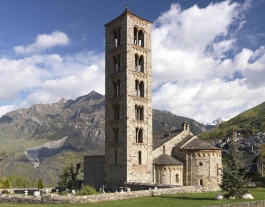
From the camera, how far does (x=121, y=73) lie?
4659cm

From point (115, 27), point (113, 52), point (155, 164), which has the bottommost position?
point (155, 164)

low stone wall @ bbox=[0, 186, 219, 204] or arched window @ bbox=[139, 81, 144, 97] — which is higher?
arched window @ bbox=[139, 81, 144, 97]

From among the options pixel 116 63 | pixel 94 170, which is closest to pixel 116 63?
pixel 116 63

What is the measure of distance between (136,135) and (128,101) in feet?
16.8

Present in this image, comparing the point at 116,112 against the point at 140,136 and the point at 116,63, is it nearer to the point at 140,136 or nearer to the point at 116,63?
the point at 140,136

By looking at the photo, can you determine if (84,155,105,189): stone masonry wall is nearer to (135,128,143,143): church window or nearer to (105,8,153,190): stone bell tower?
(105,8,153,190): stone bell tower

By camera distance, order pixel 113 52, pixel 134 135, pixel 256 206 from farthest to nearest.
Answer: pixel 113 52, pixel 134 135, pixel 256 206

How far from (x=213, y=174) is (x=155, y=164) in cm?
838

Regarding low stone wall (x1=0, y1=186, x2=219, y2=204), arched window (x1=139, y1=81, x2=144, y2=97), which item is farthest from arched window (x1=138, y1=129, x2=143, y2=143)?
low stone wall (x1=0, y1=186, x2=219, y2=204)

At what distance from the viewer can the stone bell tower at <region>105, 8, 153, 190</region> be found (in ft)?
147

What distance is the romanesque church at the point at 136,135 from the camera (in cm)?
4500

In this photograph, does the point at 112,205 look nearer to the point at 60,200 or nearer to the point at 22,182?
the point at 60,200

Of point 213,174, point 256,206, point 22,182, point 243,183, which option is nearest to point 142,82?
point 213,174

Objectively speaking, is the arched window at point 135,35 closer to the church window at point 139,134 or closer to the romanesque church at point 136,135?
the romanesque church at point 136,135
